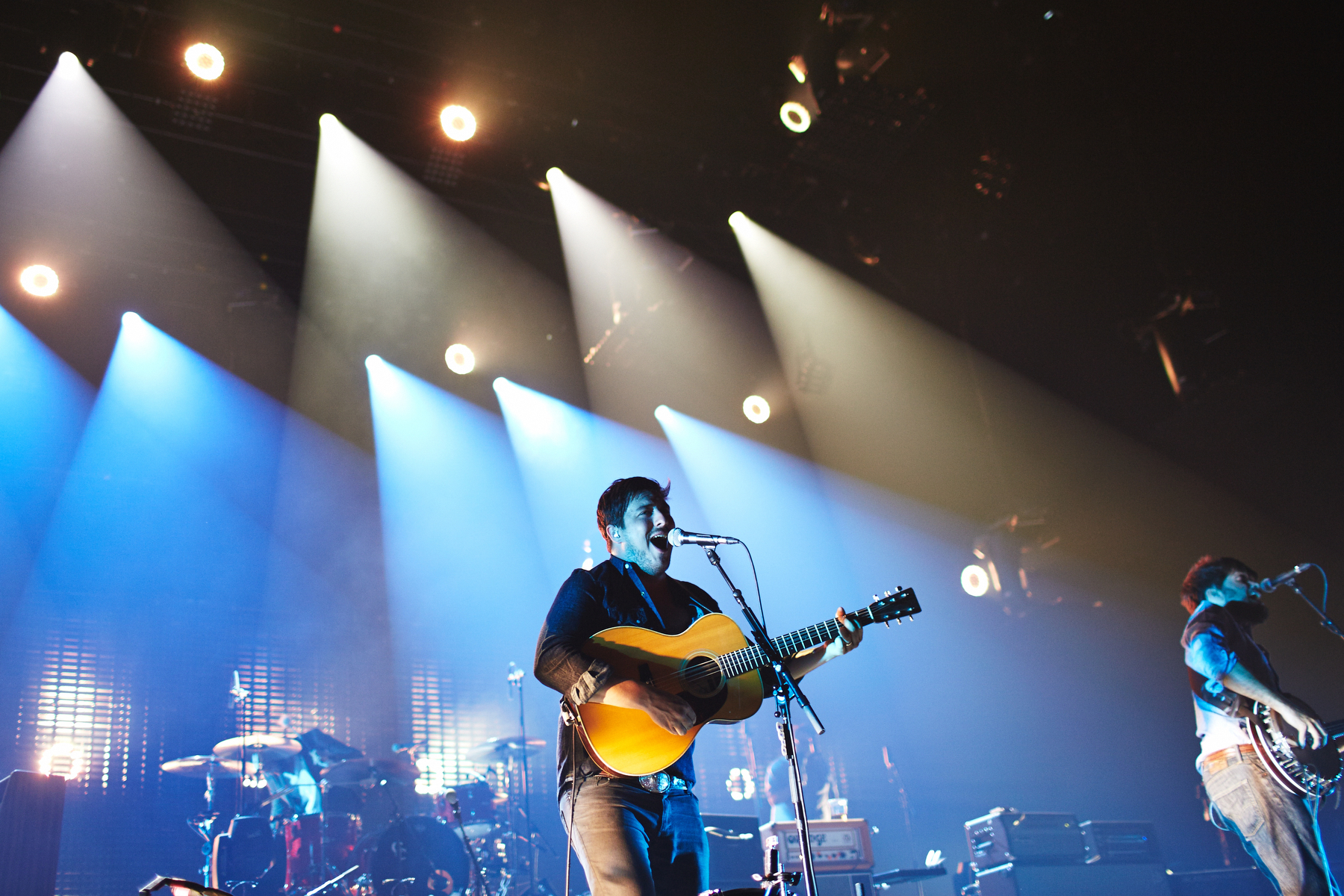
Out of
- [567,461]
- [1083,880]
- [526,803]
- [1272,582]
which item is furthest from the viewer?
[567,461]

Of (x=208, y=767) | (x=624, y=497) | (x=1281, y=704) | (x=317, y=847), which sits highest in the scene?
(x=624, y=497)

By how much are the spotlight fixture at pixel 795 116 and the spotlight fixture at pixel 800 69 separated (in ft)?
1.03

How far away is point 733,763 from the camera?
11289 mm

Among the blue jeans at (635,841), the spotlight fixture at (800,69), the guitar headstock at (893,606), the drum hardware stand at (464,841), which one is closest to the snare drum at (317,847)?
the drum hardware stand at (464,841)

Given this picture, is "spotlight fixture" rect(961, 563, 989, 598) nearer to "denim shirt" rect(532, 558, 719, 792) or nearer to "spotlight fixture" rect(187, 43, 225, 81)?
"denim shirt" rect(532, 558, 719, 792)

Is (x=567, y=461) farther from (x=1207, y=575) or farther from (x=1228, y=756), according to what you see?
(x=1228, y=756)

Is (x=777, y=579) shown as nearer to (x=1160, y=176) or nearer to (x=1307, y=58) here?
(x=1160, y=176)

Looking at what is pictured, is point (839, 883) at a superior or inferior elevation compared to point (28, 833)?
inferior

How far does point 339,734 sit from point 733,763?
15.4 ft

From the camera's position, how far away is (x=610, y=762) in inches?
108

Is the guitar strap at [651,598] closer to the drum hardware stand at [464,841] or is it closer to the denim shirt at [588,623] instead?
the denim shirt at [588,623]

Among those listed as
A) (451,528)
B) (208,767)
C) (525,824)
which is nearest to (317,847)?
(208,767)

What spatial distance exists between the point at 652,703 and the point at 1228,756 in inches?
123

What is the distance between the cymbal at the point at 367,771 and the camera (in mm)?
7668
